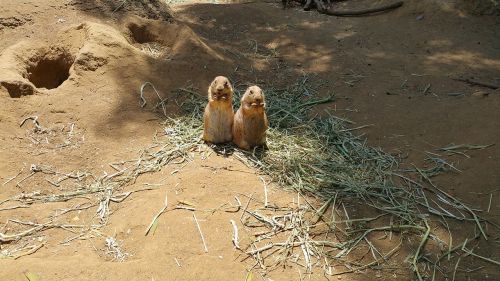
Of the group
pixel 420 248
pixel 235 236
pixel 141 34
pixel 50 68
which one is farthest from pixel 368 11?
pixel 235 236

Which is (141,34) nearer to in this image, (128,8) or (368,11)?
(128,8)

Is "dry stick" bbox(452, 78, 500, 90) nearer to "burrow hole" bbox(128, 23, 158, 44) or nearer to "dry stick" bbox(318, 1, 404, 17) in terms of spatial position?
"dry stick" bbox(318, 1, 404, 17)

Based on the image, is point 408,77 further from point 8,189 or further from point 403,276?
point 8,189

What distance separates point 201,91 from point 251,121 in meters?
1.62

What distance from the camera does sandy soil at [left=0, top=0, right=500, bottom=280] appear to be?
3609mm

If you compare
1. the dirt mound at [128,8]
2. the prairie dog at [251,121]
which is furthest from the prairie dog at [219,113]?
the dirt mound at [128,8]

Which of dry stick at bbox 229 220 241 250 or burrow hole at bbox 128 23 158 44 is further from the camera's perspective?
burrow hole at bbox 128 23 158 44

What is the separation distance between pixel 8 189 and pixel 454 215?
4089 mm

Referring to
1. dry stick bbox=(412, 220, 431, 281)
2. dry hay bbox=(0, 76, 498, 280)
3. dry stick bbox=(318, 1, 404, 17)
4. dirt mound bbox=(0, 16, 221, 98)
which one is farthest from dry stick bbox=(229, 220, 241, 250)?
dry stick bbox=(318, 1, 404, 17)

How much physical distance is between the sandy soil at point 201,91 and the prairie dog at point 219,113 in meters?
0.25

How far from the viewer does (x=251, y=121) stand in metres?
4.66

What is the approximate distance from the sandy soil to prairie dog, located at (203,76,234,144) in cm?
25

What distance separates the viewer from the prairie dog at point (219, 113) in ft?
15.3

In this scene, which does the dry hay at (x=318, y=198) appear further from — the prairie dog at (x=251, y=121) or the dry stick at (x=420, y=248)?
the prairie dog at (x=251, y=121)
